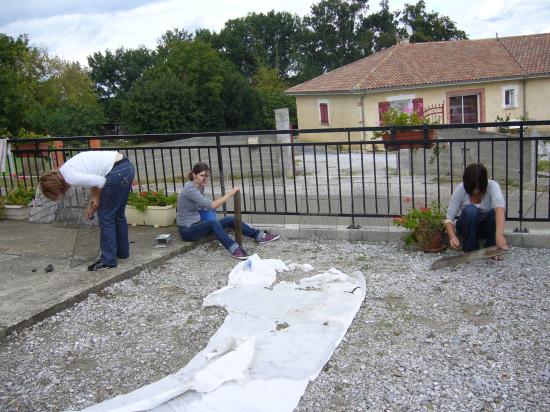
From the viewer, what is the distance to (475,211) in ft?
16.4

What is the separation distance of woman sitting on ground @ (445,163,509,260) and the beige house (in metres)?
22.8

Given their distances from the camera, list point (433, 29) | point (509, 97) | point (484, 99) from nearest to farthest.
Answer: point (484, 99), point (509, 97), point (433, 29)

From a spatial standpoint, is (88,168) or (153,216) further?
(153,216)

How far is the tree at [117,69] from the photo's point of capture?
→ 59.8 m

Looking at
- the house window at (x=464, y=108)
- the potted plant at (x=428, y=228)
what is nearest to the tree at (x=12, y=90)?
the house window at (x=464, y=108)

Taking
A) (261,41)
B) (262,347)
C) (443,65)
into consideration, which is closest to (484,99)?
(443,65)

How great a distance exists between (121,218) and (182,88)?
1175 inches

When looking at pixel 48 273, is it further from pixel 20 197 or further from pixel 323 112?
pixel 323 112

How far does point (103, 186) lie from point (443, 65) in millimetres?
28155

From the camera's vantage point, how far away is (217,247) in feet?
20.0

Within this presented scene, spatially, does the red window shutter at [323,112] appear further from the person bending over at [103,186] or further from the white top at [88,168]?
the white top at [88,168]

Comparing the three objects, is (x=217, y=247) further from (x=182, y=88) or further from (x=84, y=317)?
(x=182, y=88)

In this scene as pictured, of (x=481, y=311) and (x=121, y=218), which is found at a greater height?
(x=121, y=218)

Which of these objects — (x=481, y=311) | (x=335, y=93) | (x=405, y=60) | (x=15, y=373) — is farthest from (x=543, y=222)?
(x=405, y=60)
